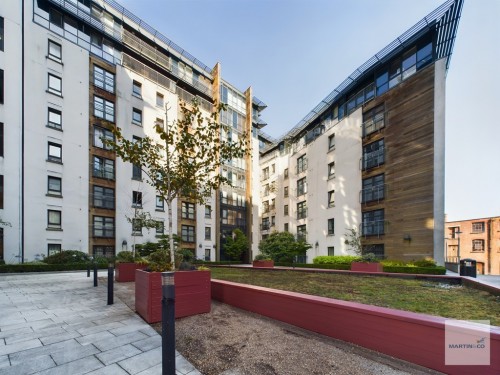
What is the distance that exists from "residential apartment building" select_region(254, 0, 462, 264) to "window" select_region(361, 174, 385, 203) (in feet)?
0.30

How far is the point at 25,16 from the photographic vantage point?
21.4 m

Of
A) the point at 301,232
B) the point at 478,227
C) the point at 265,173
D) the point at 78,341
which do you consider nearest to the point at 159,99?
the point at 265,173

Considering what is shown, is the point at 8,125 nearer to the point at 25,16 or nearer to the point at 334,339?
the point at 25,16

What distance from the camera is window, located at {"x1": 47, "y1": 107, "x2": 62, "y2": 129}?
22156mm

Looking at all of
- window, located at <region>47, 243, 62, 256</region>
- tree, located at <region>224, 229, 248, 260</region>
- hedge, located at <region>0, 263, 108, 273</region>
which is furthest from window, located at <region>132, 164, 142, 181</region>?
tree, located at <region>224, 229, 248, 260</region>

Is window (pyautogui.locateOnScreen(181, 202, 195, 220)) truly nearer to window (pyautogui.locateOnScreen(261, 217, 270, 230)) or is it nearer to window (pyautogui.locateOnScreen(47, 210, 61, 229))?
window (pyautogui.locateOnScreen(47, 210, 61, 229))

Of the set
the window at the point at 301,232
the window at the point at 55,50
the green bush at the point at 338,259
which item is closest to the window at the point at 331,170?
the window at the point at 301,232

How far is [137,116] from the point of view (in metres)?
28.5

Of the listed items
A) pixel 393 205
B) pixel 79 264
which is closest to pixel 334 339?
pixel 393 205

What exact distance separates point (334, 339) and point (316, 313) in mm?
486

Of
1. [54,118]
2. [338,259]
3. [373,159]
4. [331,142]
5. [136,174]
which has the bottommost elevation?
[338,259]

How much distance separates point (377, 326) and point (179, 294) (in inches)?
153

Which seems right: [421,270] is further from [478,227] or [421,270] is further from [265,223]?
[265,223]

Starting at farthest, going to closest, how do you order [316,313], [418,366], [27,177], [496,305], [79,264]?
[27,177], [79,264], [496,305], [316,313], [418,366]
